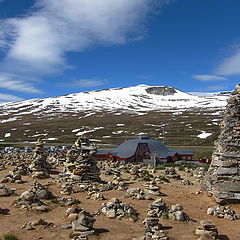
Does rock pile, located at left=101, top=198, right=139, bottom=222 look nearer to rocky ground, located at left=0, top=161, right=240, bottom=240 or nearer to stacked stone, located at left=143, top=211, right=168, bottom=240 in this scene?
rocky ground, located at left=0, top=161, right=240, bottom=240

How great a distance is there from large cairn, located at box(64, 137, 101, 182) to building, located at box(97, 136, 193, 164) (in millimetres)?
26879

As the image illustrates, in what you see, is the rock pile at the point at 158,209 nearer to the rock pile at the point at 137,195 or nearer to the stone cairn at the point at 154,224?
the stone cairn at the point at 154,224

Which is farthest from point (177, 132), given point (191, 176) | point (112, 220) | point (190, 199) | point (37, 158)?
point (112, 220)

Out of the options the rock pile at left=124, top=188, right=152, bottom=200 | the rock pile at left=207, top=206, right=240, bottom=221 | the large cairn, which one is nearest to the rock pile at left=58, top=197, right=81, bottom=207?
the rock pile at left=124, top=188, right=152, bottom=200

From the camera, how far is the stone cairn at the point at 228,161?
1652 cm

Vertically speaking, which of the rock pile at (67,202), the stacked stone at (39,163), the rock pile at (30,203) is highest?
the stacked stone at (39,163)

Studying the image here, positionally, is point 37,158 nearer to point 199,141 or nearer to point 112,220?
point 112,220

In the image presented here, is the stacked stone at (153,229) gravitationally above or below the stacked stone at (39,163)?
below

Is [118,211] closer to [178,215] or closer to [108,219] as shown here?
[108,219]

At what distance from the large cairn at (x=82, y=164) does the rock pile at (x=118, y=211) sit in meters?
8.26

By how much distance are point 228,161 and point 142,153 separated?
35.1 metres

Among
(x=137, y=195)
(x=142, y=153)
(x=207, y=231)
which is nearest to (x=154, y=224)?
(x=207, y=231)

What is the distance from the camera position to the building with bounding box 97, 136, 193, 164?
165 feet

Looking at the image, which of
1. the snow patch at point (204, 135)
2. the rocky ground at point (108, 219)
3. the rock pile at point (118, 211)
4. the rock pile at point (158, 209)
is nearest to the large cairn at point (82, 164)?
the rocky ground at point (108, 219)
